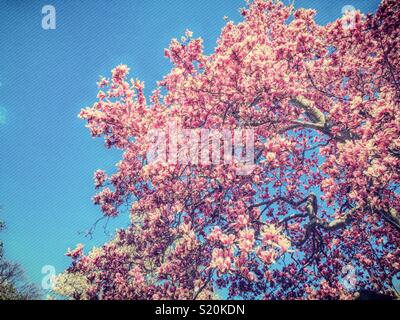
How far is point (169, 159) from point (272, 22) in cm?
690

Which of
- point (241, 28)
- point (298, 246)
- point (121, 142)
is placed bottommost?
point (298, 246)

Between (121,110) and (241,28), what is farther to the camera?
(241,28)

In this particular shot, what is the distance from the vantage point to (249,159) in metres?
7.04

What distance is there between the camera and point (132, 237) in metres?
8.59

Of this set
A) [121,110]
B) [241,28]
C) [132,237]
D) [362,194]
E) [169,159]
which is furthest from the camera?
[241,28]

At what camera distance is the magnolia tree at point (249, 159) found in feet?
19.9

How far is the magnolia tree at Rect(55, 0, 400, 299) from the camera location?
19.9ft

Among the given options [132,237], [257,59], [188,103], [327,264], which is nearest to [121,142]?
[188,103]

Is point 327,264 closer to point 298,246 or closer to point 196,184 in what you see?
point 298,246

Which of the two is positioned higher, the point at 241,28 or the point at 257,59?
the point at 241,28

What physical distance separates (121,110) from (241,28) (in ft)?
17.5
